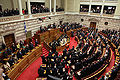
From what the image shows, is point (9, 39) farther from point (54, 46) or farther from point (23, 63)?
point (54, 46)

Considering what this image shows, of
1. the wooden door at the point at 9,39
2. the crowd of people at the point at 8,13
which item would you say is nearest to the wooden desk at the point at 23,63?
the wooden door at the point at 9,39

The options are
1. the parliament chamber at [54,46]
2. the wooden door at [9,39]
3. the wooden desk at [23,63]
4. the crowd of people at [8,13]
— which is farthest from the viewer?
the wooden door at [9,39]

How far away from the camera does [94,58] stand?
1036 cm

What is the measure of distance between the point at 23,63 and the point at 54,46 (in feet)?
14.6

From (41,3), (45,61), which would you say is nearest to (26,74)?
(45,61)

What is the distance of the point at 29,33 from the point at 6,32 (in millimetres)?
3702

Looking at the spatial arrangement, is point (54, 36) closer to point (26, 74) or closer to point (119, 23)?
point (26, 74)

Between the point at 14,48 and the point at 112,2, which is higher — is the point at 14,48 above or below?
below

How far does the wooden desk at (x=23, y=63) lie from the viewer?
796cm

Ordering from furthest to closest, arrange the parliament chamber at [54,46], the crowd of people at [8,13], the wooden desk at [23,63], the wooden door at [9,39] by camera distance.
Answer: the wooden door at [9,39] → the crowd of people at [8,13] → the parliament chamber at [54,46] → the wooden desk at [23,63]

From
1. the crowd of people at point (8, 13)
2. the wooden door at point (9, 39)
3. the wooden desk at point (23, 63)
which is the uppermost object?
the crowd of people at point (8, 13)

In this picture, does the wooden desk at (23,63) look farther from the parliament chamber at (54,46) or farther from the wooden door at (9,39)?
the wooden door at (9,39)

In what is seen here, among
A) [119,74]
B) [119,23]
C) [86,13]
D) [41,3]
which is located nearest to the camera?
[119,74]

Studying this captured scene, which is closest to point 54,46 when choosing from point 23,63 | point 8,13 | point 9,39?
point 23,63
